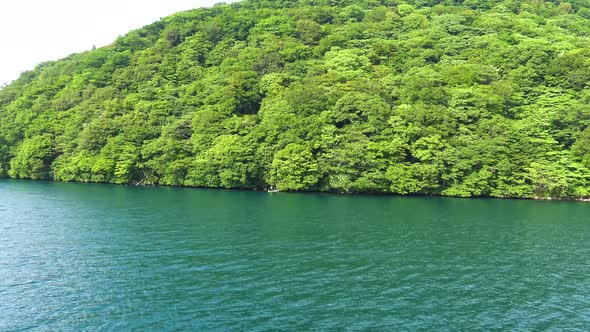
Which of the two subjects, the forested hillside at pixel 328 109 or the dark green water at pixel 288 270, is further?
the forested hillside at pixel 328 109

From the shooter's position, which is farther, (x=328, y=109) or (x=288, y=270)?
(x=328, y=109)

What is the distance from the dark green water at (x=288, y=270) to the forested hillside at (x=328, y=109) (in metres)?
21.6

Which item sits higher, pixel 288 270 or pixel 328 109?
pixel 328 109

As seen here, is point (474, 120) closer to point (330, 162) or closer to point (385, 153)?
point (385, 153)

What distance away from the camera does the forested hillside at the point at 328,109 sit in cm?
6669

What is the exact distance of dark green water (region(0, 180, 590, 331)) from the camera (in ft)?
60.5

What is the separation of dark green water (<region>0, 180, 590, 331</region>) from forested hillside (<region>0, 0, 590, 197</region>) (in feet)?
71.0

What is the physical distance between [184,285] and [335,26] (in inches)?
4602

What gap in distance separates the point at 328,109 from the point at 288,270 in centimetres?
5410

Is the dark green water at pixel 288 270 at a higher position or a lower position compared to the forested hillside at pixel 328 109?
lower

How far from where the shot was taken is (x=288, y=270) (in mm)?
24953

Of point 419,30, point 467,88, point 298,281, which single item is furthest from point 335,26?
point 298,281

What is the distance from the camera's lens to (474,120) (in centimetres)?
7169

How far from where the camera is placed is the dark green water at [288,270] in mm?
18453
